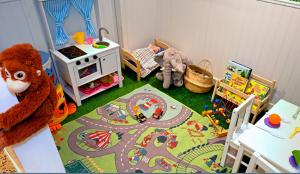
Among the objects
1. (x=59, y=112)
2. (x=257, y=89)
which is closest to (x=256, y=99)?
(x=257, y=89)

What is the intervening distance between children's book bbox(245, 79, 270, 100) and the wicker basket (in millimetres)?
463

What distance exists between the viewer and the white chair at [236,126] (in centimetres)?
175

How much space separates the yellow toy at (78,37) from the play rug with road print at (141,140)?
2.57 feet

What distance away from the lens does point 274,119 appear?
1.78 m

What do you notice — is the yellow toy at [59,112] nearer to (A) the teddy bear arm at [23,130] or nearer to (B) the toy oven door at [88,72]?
(B) the toy oven door at [88,72]

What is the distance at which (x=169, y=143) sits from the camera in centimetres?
224

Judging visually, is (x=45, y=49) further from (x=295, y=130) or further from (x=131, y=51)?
(x=295, y=130)

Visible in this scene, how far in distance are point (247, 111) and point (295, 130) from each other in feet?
1.15

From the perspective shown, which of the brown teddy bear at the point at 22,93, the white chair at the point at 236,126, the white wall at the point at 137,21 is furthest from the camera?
the white wall at the point at 137,21

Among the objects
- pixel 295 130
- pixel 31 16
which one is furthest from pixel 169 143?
pixel 31 16

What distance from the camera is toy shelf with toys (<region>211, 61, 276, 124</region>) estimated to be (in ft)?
7.73

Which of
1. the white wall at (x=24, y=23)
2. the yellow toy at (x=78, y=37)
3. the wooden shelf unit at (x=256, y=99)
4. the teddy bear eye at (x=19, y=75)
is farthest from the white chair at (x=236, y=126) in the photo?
the white wall at (x=24, y=23)

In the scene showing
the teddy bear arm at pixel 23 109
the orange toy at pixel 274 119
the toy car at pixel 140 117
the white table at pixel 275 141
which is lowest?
the toy car at pixel 140 117

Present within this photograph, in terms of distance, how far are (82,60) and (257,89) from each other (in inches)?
71.9
